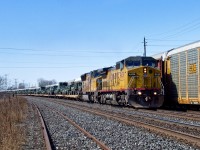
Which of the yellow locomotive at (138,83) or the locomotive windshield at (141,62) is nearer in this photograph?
the yellow locomotive at (138,83)

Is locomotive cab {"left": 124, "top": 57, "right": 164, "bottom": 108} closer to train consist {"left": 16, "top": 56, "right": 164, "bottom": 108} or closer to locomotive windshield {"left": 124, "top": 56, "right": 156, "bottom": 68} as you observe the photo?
train consist {"left": 16, "top": 56, "right": 164, "bottom": 108}

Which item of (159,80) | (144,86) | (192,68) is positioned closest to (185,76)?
(192,68)

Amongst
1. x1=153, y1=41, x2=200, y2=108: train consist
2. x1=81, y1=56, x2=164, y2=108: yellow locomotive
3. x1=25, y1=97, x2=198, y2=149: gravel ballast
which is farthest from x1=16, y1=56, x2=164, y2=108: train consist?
x1=25, y1=97, x2=198, y2=149: gravel ballast

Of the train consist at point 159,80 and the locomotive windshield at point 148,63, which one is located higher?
the locomotive windshield at point 148,63

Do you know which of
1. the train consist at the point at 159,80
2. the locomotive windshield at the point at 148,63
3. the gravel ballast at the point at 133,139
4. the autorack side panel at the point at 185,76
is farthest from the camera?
the locomotive windshield at the point at 148,63

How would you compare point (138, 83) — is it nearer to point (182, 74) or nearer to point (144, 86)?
point (144, 86)

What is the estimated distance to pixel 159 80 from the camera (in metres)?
23.2

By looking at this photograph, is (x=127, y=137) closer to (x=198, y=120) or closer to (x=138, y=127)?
(x=138, y=127)

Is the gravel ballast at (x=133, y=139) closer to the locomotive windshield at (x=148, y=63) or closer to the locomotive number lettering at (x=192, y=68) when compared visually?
the locomotive number lettering at (x=192, y=68)

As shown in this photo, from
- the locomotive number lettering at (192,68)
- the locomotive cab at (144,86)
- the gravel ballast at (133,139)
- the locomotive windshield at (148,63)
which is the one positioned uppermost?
the locomotive windshield at (148,63)

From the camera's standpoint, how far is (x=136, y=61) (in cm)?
2406

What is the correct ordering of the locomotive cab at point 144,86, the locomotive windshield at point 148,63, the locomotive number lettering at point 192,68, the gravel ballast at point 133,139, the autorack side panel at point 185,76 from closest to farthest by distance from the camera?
the gravel ballast at point 133,139
the autorack side panel at point 185,76
the locomotive number lettering at point 192,68
the locomotive cab at point 144,86
the locomotive windshield at point 148,63

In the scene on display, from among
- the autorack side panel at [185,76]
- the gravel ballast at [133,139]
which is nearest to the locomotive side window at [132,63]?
the autorack side panel at [185,76]

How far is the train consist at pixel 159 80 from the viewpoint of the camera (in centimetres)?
1950
